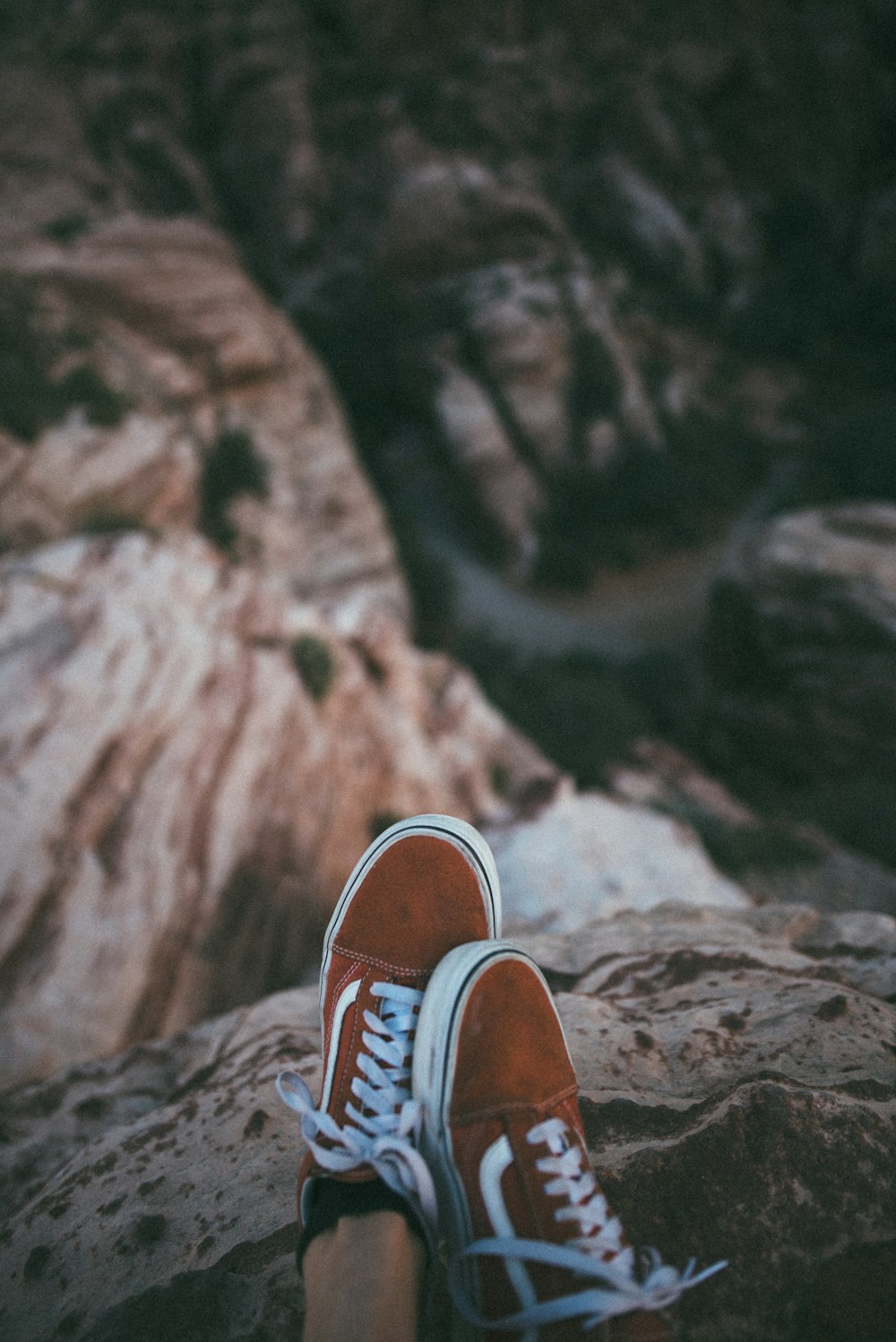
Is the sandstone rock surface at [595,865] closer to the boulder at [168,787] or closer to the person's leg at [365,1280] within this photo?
the boulder at [168,787]

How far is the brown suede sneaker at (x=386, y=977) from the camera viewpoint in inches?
50.5

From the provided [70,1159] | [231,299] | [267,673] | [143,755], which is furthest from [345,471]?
[70,1159]

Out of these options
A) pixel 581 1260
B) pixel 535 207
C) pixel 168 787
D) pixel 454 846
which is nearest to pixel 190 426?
pixel 168 787

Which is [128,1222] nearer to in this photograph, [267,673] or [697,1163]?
[697,1163]

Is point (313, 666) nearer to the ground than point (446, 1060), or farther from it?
nearer to the ground

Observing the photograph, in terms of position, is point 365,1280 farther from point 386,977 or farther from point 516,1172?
point 386,977

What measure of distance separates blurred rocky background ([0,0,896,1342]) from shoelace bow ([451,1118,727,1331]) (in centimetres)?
10

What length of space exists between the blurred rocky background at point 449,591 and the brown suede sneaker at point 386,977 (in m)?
0.23

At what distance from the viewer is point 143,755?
333 cm

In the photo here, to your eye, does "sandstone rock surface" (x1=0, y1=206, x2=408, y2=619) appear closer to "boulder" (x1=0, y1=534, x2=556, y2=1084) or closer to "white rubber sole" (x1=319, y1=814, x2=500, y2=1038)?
"boulder" (x1=0, y1=534, x2=556, y2=1084)

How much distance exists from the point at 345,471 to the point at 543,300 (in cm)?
733

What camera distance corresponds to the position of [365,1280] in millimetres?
1055

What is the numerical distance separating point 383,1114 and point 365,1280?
1.23ft

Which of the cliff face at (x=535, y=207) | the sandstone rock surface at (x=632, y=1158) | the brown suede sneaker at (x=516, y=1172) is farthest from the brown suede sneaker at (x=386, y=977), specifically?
the cliff face at (x=535, y=207)
